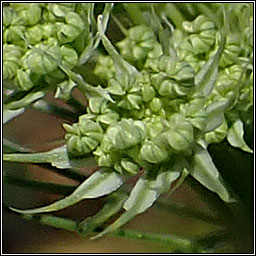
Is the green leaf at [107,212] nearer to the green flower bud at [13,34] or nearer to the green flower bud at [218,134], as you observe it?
the green flower bud at [218,134]

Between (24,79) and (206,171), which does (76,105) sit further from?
(206,171)

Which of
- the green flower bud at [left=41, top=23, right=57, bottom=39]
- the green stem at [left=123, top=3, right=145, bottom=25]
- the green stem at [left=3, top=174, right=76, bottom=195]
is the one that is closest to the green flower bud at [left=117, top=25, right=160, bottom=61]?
the green stem at [left=123, top=3, right=145, bottom=25]

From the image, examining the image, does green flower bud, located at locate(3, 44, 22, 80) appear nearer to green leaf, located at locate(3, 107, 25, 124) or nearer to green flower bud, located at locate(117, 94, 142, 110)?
green leaf, located at locate(3, 107, 25, 124)

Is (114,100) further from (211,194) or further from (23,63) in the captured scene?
(211,194)

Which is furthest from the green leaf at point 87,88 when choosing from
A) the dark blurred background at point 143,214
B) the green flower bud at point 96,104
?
the dark blurred background at point 143,214

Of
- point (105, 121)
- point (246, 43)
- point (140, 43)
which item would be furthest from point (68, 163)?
point (246, 43)
